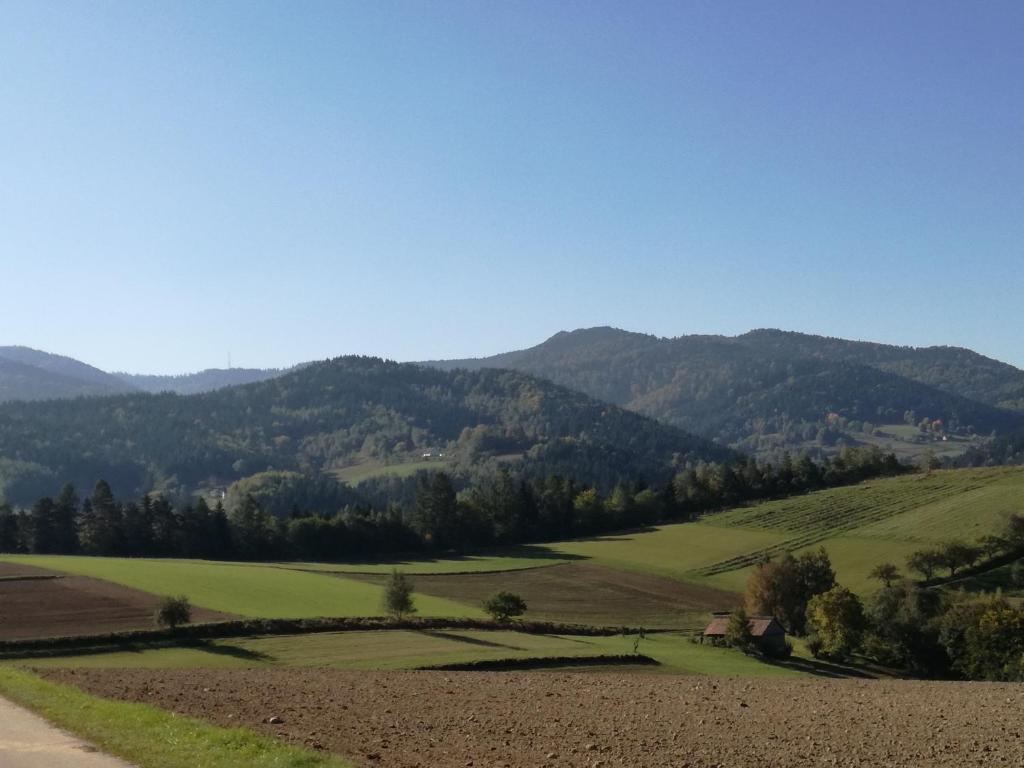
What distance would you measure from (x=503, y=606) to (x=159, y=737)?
49738mm

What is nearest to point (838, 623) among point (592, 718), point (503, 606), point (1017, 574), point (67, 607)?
point (503, 606)

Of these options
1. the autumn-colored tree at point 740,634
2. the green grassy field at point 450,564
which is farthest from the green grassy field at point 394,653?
the green grassy field at point 450,564

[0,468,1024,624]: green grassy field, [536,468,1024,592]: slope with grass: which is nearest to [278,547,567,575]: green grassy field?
[0,468,1024,624]: green grassy field

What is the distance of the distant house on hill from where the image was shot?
6184 centimetres

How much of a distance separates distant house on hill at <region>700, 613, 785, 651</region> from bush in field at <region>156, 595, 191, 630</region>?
113ft

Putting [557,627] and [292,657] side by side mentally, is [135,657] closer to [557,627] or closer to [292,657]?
[292,657]

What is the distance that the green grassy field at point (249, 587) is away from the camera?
63906 millimetres

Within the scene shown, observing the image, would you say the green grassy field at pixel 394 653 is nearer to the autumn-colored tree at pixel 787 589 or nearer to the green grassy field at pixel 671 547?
the autumn-colored tree at pixel 787 589

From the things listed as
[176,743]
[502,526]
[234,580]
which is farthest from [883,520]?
[176,743]

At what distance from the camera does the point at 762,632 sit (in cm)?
6212

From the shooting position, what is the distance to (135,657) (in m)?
45.4

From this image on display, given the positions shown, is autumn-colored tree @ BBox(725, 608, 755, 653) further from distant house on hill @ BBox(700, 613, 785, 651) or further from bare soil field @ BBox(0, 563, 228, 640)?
bare soil field @ BBox(0, 563, 228, 640)

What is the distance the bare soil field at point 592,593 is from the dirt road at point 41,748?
55908 mm

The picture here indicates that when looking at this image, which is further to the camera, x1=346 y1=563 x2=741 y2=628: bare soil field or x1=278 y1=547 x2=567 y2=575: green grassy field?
x1=278 y1=547 x2=567 y2=575: green grassy field
